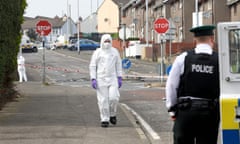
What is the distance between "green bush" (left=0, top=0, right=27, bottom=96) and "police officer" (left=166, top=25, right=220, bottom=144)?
9.44m

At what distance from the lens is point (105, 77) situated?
526 inches

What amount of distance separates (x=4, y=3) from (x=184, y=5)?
4853 centimetres

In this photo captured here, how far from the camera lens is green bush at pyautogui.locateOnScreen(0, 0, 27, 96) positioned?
16141 millimetres

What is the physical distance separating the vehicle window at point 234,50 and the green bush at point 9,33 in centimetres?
992

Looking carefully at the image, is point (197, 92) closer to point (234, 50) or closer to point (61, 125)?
point (234, 50)

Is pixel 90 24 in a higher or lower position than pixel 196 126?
higher

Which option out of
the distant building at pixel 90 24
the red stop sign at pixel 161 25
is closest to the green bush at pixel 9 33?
the red stop sign at pixel 161 25

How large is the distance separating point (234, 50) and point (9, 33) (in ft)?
36.9

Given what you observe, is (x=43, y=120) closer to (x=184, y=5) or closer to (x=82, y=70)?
(x=82, y=70)

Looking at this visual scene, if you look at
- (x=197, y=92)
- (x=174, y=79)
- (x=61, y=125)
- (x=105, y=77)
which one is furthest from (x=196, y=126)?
(x=61, y=125)

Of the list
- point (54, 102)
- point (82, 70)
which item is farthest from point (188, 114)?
point (82, 70)

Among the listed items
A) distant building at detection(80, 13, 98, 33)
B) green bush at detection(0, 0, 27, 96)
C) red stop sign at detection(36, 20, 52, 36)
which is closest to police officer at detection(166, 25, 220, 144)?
green bush at detection(0, 0, 27, 96)

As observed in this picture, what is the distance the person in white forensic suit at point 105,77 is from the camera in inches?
526

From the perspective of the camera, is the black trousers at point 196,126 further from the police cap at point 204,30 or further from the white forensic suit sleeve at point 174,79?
the police cap at point 204,30
